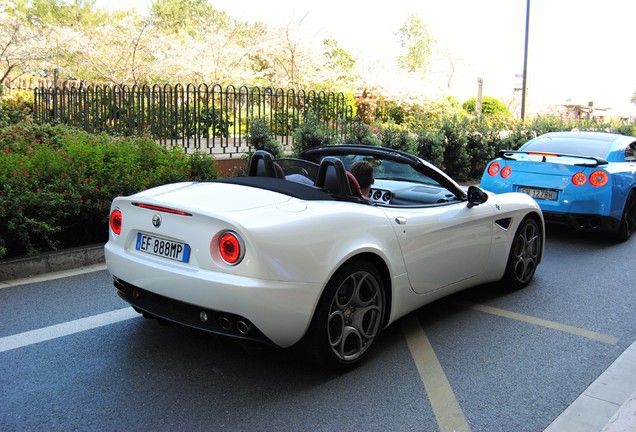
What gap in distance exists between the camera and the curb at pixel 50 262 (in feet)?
18.2

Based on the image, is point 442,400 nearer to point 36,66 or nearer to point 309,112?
point 309,112

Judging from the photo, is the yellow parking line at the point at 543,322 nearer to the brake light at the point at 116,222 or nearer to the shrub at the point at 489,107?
the brake light at the point at 116,222

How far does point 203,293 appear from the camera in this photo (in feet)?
10.8

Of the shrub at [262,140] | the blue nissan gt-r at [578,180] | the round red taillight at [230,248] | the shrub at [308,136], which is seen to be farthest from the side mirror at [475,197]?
the shrub at [308,136]

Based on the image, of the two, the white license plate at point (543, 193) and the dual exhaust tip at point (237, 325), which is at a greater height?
the white license plate at point (543, 193)

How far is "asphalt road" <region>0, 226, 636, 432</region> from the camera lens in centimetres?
320

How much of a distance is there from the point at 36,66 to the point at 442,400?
2743 cm

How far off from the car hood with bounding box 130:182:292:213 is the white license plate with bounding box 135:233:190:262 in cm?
22

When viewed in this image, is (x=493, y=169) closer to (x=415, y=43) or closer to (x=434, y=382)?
(x=434, y=382)

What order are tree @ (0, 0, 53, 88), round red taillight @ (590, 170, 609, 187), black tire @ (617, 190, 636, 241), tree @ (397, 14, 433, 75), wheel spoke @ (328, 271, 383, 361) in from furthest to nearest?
tree @ (397, 14, 433, 75)
tree @ (0, 0, 53, 88)
black tire @ (617, 190, 636, 241)
round red taillight @ (590, 170, 609, 187)
wheel spoke @ (328, 271, 383, 361)

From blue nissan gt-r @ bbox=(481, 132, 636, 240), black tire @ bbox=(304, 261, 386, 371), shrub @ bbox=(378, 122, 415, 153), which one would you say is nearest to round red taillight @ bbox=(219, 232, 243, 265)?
black tire @ bbox=(304, 261, 386, 371)

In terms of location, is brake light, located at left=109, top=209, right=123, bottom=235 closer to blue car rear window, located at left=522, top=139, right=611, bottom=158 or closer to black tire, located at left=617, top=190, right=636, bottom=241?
blue car rear window, located at left=522, top=139, right=611, bottom=158

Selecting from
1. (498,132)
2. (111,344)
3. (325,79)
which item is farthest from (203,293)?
(325,79)

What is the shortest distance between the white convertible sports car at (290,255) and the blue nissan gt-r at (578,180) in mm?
3722
